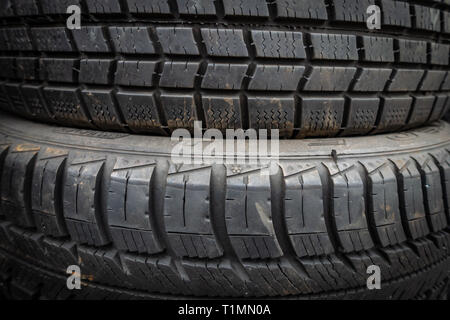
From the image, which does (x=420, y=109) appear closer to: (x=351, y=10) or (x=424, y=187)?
(x=424, y=187)

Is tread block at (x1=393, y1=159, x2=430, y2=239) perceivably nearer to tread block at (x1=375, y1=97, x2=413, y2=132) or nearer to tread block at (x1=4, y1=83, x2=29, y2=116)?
tread block at (x1=375, y1=97, x2=413, y2=132)

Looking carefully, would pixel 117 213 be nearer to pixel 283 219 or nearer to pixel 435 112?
pixel 283 219

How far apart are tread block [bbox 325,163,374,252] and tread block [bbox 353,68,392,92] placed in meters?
0.24

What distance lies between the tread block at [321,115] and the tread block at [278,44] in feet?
0.43

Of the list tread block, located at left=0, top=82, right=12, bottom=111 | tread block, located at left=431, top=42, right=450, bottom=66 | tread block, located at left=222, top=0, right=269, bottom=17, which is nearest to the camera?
tread block, located at left=222, top=0, right=269, bottom=17

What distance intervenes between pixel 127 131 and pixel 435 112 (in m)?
1.10

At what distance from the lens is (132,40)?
794 millimetres

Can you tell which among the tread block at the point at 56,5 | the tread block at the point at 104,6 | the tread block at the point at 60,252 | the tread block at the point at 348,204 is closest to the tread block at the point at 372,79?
the tread block at the point at 348,204

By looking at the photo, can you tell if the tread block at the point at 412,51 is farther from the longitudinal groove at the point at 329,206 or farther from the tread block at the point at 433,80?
the longitudinal groove at the point at 329,206

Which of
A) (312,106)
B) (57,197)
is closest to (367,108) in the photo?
(312,106)

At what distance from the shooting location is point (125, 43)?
0.80m

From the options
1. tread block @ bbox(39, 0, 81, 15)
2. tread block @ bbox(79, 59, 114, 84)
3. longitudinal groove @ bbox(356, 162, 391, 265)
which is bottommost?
longitudinal groove @ bbox(356, 162, 391, 265)

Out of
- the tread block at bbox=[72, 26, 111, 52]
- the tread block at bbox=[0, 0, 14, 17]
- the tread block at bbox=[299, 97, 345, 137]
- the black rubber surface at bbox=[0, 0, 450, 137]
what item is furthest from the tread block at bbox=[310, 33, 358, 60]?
the tread block at bbox=[0, 0, 14, 17]

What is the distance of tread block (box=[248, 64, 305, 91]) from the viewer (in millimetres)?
778
